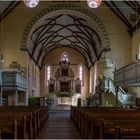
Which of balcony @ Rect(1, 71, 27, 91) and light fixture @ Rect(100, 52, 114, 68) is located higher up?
light fixture @ Rect(100, 52, 114, 68)

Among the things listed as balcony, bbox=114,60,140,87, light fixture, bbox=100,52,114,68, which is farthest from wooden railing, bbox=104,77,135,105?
balcony, bbox=114,60,140,87

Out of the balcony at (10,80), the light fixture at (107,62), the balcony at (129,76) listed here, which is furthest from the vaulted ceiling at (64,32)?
the balcony at (129,76)

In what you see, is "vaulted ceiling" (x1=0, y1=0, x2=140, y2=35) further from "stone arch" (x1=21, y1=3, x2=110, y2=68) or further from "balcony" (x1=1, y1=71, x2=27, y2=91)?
"balcony" (x1=1, y1=71, x2=27, y2=91)

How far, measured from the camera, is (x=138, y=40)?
31.6 metres

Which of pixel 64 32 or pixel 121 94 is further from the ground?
pixel 64 32

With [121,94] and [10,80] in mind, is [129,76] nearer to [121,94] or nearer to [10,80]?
[121,94]

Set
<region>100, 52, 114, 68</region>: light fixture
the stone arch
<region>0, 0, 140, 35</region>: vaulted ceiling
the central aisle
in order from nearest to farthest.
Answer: the central aisle, <region>0, 0, 140, 35</region>: vaulted ceiling, the stone arch, <region>100, 52, 114, 68</region>: light fixture

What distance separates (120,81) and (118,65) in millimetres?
6449

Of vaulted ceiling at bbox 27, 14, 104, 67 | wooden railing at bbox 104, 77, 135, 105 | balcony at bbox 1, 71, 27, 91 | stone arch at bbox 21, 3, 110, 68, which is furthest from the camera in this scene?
vaulted ceiling at bbox 27, 14, 104, 67

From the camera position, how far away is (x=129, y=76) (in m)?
24.9

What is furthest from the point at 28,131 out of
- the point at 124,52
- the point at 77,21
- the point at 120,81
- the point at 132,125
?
the point at 77,21

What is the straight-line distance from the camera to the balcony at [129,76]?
22.8m

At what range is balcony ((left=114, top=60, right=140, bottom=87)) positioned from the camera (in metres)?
22.8

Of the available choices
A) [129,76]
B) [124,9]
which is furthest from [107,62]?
[129,76]
